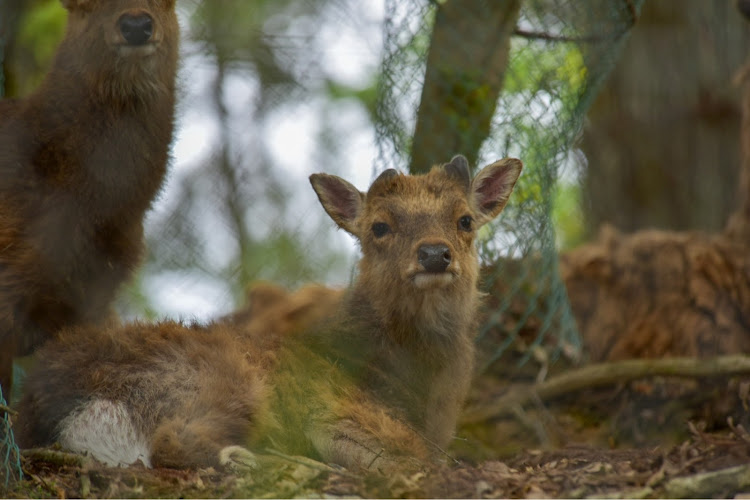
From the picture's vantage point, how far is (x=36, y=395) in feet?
17.1

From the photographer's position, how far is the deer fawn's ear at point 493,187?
6.41 metres

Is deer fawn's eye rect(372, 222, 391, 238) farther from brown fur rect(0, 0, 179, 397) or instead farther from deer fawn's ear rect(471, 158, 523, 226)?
brown fur rect(0, 0, 179, 397)

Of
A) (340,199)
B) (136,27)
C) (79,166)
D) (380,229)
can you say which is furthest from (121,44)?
(380,229)

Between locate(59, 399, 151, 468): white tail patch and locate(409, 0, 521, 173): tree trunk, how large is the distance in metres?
3.71

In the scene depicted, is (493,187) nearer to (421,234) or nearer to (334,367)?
(421,234)

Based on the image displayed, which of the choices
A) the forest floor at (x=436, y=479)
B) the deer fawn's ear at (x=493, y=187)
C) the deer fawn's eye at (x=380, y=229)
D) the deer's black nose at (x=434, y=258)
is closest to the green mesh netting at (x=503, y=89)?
the deer fawn's ear at (x=493, y=187)

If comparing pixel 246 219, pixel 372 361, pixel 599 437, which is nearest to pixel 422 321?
pixel 372 361

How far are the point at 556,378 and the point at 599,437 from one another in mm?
601

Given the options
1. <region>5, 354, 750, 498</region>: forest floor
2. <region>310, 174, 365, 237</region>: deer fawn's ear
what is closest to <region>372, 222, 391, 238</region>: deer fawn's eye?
<region>310, 174, 365, 237</region>: deer fawn's ear

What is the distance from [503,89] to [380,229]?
94.9 inches

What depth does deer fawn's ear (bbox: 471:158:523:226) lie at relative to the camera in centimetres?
641

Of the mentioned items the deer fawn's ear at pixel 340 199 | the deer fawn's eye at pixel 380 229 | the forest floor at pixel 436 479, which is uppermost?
the deer fawn's ear at pixel 340 199

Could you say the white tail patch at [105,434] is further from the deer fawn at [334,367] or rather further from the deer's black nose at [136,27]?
the deer's black nose at [136,27]

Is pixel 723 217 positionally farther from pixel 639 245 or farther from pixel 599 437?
pixel 599 437
